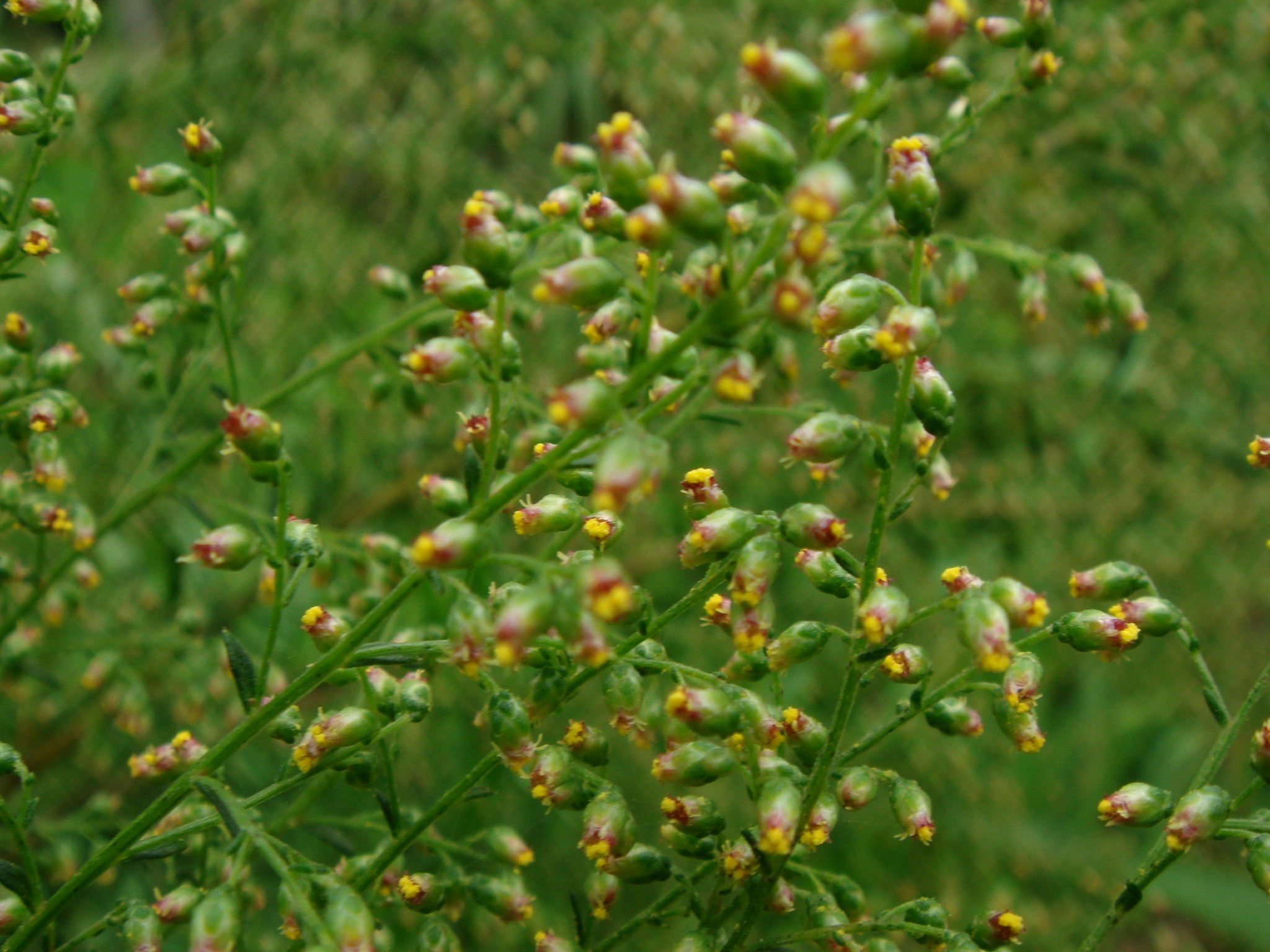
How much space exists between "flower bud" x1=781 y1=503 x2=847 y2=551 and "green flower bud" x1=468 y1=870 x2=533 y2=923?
1.74 ft

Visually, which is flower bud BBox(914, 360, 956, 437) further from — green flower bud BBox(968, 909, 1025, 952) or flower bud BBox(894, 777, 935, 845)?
green flower bud BBox(968, 909, 1025, 952)

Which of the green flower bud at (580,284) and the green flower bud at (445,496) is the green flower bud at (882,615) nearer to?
the green flower bud at (580,284)

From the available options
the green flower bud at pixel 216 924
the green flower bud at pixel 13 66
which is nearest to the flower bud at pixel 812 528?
the green flower bud at pixel 216 924

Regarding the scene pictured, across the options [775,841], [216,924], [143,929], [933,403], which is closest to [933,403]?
[933,403]

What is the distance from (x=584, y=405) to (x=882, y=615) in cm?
35

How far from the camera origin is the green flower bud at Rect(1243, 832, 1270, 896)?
3.57ft

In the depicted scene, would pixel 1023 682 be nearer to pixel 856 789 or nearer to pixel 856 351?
pixel 856 789

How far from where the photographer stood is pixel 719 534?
3.40 feet

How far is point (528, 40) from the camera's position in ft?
9.02

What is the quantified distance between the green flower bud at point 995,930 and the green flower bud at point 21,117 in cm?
138

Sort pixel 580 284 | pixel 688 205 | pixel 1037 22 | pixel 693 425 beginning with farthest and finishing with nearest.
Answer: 1. pixel 693 425
2. pixel 1037 22
3. pixel 580 284
4. pixel 688 205

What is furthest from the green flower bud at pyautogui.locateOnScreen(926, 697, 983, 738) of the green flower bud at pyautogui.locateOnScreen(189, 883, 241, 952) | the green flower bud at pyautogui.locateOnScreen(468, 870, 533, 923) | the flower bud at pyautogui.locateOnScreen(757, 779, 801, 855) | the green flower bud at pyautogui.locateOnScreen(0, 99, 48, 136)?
the green flower bud at pyautogui.locateOnScreen(0, 99, 48, 136)

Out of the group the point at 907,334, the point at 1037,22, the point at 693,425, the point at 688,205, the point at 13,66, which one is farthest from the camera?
the point at 693,425

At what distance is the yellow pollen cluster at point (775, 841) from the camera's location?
0.95 meters
